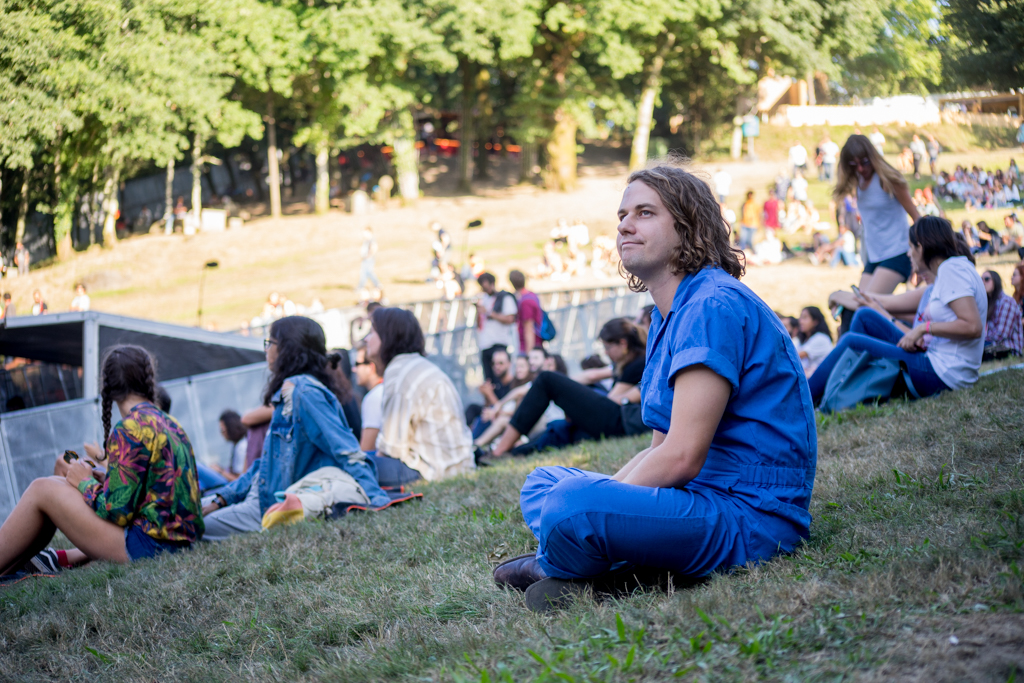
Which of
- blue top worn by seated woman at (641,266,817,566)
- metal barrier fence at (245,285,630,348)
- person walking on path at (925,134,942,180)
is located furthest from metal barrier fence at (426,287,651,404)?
blue top worn by seated woman at (641,266,817,566)

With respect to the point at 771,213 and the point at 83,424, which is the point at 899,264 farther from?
the point at 771,213

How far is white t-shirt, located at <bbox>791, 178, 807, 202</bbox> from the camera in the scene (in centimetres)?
2367

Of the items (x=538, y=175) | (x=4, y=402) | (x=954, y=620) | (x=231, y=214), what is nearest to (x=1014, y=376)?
(x=954, y=620)

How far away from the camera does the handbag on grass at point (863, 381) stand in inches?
228

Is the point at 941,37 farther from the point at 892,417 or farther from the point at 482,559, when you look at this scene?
the point at 482,559

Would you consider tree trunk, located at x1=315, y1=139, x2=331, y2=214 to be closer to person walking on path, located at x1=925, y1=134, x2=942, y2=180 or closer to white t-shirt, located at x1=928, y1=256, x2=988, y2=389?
person walking on path, located at x1=925, y1=134, x2=942, y2=180

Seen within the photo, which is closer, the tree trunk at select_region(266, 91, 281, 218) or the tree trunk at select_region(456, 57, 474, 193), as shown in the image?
the tree trunk at select_region(266, 91, 281, 218)

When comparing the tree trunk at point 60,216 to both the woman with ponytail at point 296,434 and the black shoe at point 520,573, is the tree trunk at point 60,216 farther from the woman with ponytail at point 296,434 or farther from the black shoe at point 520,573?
the black shoe at point 520,573

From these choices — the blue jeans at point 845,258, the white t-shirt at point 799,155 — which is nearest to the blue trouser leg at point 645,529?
the blue jeans at point 845,258

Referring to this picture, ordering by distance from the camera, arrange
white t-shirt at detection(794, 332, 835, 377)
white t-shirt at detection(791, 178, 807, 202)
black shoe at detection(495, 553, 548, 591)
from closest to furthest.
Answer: black shoe at detection(495, 553, 548, 591)
white t-shirt at detection(794, 332, 835, 377)
white t-shirt at detection(791, 178, 807, 202)

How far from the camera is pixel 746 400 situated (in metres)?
2.65

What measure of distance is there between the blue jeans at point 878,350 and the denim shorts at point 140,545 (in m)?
4.40

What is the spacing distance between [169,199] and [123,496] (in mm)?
14741

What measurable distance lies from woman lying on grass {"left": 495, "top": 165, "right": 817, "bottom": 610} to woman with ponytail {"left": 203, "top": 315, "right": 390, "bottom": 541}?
2.88 metres
